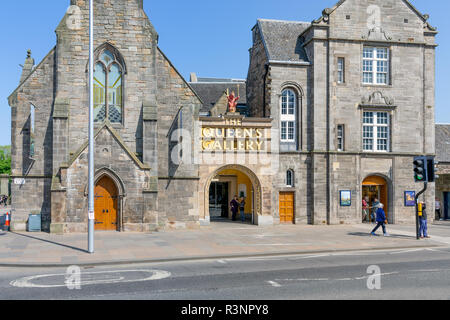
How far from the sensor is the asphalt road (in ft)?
32.2

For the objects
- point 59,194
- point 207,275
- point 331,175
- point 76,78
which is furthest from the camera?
point 331,175

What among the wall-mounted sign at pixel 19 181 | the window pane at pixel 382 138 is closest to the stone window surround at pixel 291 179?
the window pane at pixel 382 138

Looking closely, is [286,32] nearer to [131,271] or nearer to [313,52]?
[313,52]

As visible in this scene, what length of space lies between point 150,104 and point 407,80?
52.3ft

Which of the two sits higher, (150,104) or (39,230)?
(150,104)

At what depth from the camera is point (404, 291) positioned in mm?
10062

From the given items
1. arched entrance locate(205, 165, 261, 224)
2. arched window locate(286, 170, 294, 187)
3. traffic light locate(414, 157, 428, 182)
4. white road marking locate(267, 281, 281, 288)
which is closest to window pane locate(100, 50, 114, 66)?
arched entrance locate(205, 165, 261, 224)

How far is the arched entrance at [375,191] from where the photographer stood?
28.8 m

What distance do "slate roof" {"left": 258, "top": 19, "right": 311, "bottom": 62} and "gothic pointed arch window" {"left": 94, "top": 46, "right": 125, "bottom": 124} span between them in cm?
915

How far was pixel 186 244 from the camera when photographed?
18531mm

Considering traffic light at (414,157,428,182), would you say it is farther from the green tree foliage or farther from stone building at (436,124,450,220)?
the green tree foliage

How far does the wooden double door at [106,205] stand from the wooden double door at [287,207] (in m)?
9.93

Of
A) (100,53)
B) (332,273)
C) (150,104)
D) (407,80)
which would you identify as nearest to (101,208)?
(150,104)

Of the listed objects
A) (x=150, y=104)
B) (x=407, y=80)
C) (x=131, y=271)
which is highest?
(x=407, y=80)
